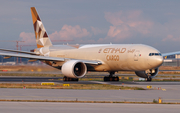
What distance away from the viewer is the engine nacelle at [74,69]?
3700 centimetres

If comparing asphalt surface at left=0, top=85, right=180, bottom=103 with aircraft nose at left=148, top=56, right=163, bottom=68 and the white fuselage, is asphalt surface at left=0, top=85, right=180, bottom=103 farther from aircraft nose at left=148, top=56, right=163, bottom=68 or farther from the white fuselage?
the white fuselage

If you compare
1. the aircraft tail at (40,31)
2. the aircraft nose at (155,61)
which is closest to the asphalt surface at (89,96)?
the aircraft nose at (155,61)

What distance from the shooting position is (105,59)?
4056 cm

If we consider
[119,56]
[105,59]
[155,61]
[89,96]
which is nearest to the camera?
[89,96]

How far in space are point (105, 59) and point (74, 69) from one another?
447cm

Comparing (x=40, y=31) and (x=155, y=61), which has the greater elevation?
(x=40, y=31)

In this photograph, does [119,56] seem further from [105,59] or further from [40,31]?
[40,31]

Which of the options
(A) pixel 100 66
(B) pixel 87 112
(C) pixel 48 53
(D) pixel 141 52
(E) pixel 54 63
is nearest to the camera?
(B) pixel 87 112

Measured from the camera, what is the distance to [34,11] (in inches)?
2013

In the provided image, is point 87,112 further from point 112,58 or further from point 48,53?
point 48,53

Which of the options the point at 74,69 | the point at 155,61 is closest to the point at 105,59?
the point at 74,69

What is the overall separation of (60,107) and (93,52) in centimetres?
2747

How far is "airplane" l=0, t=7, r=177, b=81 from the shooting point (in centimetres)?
3697

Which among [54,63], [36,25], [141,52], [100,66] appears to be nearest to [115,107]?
[141,52]
